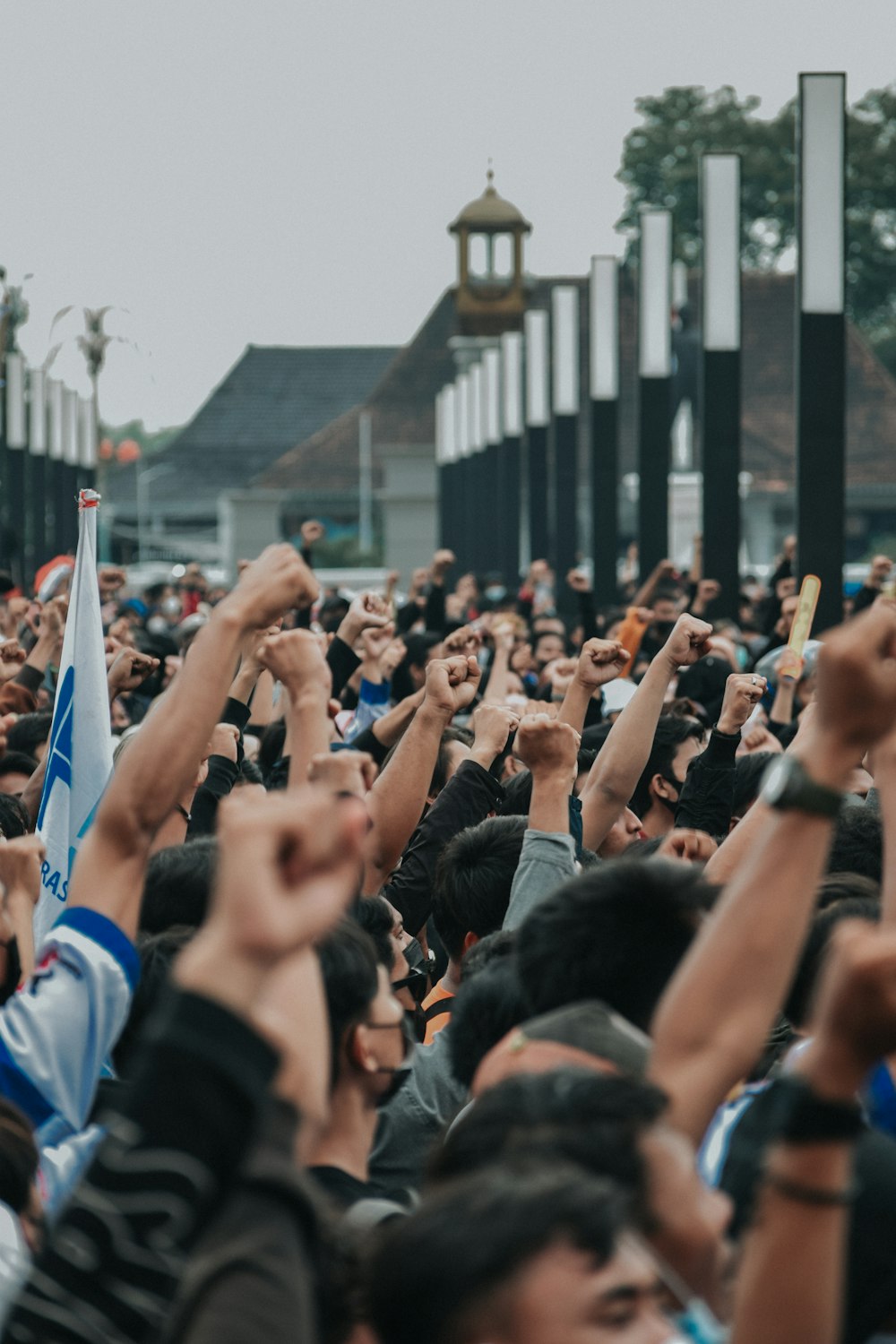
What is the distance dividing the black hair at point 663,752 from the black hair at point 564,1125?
439 cm

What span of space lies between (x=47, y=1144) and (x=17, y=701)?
16.8 feet

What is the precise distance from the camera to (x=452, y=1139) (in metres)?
2.53

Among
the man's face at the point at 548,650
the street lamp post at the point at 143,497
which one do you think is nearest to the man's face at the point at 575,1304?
the man's face at the point at 548,650

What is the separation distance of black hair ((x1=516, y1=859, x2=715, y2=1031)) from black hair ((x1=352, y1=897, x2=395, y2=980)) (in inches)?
50.5

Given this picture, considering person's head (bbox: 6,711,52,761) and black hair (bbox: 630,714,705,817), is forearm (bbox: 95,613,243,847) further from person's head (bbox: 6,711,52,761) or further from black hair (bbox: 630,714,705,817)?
person's head (bbox: 6,711,52,761)

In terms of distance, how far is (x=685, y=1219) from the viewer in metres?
2.34

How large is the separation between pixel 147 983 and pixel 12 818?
7.34 ft

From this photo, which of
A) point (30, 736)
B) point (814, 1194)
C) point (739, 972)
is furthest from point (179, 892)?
point (30, 736)

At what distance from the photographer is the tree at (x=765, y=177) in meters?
71.9

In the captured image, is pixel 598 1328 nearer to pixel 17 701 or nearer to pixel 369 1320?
pixel 369 1320

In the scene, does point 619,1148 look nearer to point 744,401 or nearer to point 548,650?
point 548,650

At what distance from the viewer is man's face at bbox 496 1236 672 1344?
81.5 inches

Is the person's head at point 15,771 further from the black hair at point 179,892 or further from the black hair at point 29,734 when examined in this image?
the black hair at point 179,892

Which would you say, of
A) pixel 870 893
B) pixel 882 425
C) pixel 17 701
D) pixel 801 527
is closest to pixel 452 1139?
pixel 870 893
